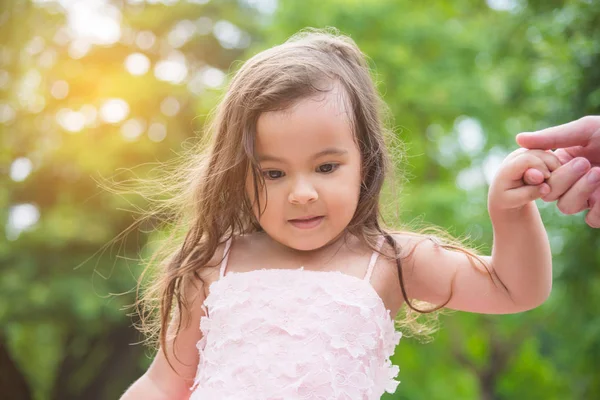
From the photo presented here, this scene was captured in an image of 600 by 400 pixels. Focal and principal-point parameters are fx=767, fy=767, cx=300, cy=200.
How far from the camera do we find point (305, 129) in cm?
182

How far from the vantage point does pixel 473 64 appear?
11.4 metres

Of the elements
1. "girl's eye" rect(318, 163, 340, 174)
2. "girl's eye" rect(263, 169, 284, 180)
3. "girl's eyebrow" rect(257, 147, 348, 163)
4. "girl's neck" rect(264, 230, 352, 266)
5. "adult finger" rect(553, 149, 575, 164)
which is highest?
"adult finger" rect(553, 149, 575, 164)

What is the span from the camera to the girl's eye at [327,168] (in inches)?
72.8

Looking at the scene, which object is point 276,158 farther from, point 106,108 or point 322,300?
point 106,108

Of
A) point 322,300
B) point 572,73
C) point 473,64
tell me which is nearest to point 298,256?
point 322,300

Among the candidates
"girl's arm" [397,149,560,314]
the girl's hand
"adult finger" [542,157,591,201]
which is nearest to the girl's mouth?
"girl's arm" [397,149,560,314]

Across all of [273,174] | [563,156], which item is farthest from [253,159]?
[563,156]

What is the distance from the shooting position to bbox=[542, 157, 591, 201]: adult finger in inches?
66.0

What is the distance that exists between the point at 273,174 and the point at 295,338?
1.31ft

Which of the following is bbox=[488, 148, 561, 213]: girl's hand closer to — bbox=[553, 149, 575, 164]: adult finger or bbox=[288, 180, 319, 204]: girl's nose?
bbox=[553, 149, 575, 164]: adult finger

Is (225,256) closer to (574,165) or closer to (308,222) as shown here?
(308,222)

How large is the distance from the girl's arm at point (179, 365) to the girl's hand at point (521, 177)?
82 centimetres

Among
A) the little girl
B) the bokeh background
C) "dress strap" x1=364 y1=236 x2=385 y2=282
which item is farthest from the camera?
the bokeh background

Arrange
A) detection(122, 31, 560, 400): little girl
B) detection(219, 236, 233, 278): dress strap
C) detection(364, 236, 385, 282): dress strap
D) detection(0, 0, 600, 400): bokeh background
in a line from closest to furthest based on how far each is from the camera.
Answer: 1. detection(122, 31, 560, 400): little girl
2. detection(364, 236, 385, 282): dress strap
3. detection(219, 236, 233, 278): dress strap
4. detection(0, 0, 600, 400): bokeh background
